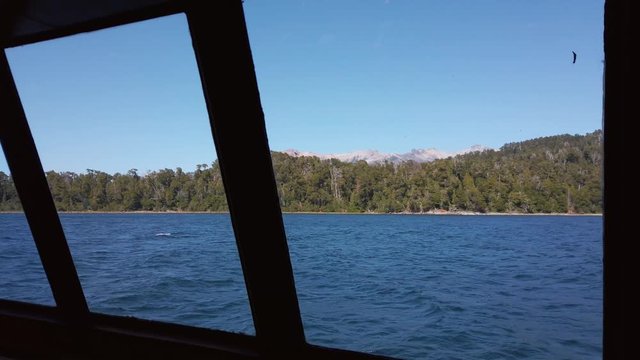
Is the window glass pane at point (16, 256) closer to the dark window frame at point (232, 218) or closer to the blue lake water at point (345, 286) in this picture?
the blue lake water at point (345, 286)

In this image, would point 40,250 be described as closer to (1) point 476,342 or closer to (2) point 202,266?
(2) point 202,266

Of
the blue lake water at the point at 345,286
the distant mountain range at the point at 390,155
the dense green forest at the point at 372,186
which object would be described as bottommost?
the blue lake water at the point at 345,286

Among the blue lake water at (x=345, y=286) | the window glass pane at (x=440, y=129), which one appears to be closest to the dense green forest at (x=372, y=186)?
the window glass pane at (x=440, y=129)

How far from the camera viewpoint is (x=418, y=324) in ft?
13.7

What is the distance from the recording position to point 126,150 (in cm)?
271

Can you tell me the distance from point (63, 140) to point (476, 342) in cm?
336

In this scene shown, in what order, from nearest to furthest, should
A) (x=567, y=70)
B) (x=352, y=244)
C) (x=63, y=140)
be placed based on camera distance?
1. (x=567, y=70)
2. (x=63, y=140)
3. (x=352, y=244)

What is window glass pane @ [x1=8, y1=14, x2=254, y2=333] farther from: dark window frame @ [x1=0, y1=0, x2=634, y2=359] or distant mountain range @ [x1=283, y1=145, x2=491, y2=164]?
distant mountain range @ [x1=283, y1=145, x2=491, y2=164]

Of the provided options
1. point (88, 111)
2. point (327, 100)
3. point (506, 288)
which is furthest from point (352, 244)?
point (88, 111)

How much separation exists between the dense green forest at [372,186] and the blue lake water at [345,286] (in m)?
0.13

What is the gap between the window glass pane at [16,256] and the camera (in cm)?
246

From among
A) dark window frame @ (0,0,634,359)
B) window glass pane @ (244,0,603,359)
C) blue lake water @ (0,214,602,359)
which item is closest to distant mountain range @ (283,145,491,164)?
window glass pane @ (244,0,603,359)

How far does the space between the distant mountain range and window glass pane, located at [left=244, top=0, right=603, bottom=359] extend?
0.6 inches

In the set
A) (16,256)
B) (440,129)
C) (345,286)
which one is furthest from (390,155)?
(345,286)
